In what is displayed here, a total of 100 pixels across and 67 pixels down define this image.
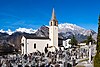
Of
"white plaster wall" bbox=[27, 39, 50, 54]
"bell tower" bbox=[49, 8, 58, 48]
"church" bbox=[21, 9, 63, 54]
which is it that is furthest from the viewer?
"bell tower" bbox=[49, 8, 58, 48]

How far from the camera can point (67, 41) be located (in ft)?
249

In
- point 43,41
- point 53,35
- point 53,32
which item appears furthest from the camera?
point 43,41

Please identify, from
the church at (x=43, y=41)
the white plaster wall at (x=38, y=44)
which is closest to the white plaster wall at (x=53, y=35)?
the church at (x=43, y=41)

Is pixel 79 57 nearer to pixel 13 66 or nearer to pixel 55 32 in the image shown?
pixel 13 66

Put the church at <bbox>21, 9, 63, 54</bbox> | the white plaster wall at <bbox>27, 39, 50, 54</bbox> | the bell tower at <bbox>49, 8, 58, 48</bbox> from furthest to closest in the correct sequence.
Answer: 1. the bell tower at <bbox>49, 8, 58, 48</bbox>
2. the white plaster wall at <bbox>27, 39, 50, 54</bbox>
3. the church at <bbox>21, 9, 63, 54</bbox>

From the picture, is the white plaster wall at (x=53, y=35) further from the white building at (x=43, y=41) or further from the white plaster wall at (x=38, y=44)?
the white plaster wall at (x=38, y=44)

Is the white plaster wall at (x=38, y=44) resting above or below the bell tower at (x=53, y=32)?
below

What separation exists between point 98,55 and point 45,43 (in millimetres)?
42173

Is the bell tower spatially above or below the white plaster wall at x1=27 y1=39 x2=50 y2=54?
above

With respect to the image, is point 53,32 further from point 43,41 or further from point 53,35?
point 43,41

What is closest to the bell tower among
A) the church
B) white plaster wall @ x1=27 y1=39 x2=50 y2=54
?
the church

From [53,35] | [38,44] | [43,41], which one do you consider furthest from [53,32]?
[38,44]

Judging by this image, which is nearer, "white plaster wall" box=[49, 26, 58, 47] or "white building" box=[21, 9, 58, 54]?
"white building" box=[21, 9, 58, 54]

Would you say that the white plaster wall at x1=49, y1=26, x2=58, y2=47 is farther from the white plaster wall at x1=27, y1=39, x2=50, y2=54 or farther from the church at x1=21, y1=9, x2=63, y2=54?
the white plaster wall at x1=27, y1=39, x2=50, y2=54
